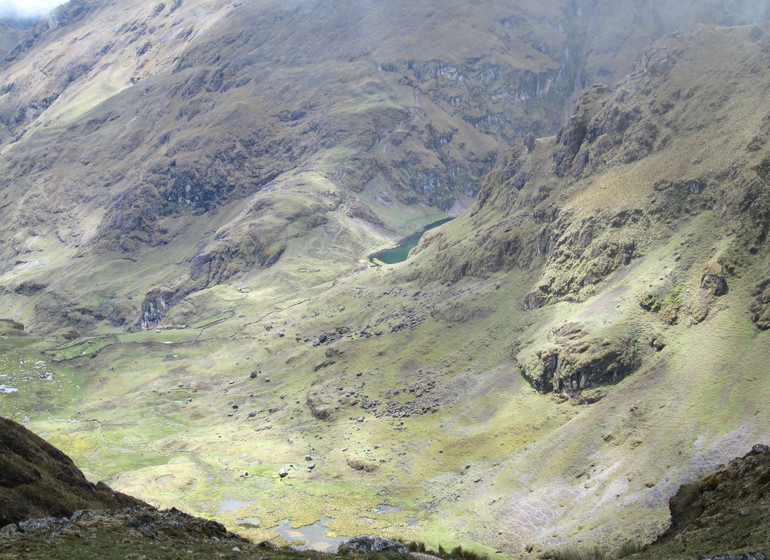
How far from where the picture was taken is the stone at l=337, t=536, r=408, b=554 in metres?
72.6

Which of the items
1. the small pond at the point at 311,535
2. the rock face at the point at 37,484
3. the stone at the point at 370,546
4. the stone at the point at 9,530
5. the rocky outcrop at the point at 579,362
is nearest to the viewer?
the stone at the point at 9,530

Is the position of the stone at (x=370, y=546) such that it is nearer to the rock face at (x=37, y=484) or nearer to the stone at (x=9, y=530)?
the rock face at (x=37, y=484)

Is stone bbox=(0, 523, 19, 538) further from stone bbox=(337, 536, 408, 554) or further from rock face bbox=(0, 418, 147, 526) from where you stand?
stone bbox=(337, 536, 408, 554)

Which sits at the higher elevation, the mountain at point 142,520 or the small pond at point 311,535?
the mountain at point 142,520

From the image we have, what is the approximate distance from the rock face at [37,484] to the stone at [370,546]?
25.0 metres

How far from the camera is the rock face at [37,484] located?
2511 inches

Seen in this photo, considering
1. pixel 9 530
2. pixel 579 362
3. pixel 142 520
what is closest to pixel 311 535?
pixel 579 362

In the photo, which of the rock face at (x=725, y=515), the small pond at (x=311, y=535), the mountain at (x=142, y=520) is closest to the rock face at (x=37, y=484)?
the mountain at (x=142, y=520)

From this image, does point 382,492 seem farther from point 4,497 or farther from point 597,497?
point 4,497

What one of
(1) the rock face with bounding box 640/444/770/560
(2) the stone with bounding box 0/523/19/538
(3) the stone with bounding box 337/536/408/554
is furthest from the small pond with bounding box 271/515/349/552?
(2) the stone with bounding box 0/523/19/538

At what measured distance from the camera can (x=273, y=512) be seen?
158 metres

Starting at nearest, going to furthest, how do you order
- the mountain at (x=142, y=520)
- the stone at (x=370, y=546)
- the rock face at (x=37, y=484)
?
the mountain at (x=142, y=520) → the rock face at (x=37, y=484) → the stone at (x=370, y=546)

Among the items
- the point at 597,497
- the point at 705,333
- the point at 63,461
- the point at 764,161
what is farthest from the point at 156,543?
the point at 764,161

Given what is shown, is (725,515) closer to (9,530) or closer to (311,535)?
(9,530)
